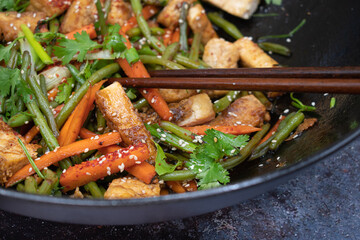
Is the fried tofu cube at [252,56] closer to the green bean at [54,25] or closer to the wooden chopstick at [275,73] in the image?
the wooden chopstick at [275,73]

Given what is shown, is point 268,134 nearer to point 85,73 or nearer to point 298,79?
point 298,79

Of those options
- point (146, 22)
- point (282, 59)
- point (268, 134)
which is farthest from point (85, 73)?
point (282, 59)

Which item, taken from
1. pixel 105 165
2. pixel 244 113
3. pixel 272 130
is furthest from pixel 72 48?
pixel 272 130

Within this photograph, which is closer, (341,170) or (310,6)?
(341,170)

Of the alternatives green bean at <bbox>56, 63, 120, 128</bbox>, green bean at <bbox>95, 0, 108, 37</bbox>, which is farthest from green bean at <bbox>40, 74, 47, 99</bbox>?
green bean at <bbox>95, 0, 108, 37</bbox>

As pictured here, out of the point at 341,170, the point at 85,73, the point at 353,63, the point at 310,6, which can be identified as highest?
the point at 85,73

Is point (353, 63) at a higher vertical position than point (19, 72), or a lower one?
lower

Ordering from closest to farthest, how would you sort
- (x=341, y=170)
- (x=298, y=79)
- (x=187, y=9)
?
1. (x=298, y=79)
2. (x=341, y=170)
3. (x=187, y=9)

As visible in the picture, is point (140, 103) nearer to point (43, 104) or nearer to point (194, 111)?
point (194, 111)
